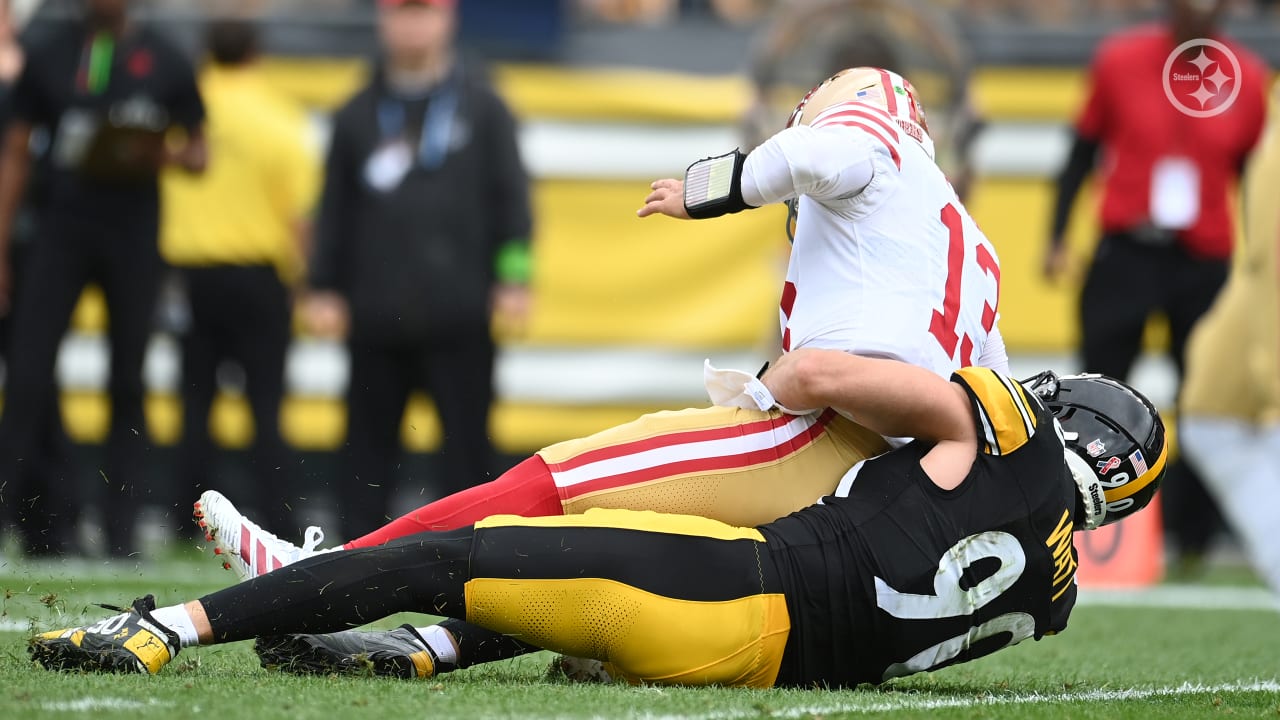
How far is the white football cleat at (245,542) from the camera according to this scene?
14.0 feet

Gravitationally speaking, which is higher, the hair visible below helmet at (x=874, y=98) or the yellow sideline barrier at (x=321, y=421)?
the hair visible below helmet at (x=874, y=98)

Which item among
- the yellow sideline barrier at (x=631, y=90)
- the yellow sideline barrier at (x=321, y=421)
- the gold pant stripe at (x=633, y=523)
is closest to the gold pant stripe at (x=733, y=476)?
the gold pant stripe at (x=633, y=523)

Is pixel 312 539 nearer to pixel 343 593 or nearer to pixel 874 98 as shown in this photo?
pixel 343 593

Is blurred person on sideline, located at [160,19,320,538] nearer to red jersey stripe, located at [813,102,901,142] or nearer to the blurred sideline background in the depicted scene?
the blurred sideline background

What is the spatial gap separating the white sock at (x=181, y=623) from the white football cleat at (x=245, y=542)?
35 centimetres

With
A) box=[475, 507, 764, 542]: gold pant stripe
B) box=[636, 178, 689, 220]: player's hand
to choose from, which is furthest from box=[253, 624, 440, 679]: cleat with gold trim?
box=[636, 178, 689, 220]: player's hand

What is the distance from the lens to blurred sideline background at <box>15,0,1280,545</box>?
10.2 metres

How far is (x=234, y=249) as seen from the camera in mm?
8805

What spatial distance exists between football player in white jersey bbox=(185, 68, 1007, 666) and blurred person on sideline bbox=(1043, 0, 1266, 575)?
3.92 m

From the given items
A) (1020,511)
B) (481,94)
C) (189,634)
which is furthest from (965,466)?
(481,94)

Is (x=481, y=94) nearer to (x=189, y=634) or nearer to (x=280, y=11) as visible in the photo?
(x=280, y=11)

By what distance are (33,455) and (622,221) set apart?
370cm

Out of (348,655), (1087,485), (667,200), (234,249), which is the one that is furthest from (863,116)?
(234,249)

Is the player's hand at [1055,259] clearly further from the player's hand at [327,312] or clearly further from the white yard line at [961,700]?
the white yard line at [961,700]
